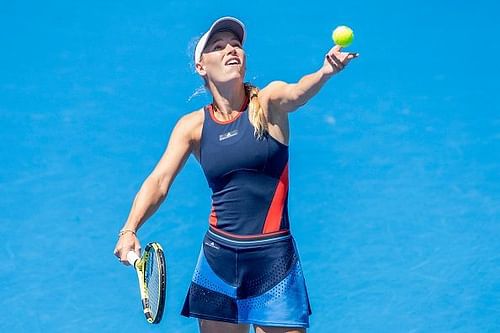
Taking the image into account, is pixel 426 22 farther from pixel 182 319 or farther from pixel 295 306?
pixel 295 306

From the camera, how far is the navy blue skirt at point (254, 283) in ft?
17.7

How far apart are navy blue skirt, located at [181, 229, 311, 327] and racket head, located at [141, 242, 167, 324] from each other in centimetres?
36

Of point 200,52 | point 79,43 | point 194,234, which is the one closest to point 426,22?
point 79,43

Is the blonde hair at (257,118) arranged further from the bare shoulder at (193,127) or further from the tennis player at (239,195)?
the bare shoulder at (193,127)

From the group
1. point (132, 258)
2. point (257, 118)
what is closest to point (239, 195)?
point (257, 118)

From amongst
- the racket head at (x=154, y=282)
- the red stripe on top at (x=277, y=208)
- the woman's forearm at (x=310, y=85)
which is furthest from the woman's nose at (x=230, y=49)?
the racket head at (x=154, y=282)

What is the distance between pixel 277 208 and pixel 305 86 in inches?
24.6

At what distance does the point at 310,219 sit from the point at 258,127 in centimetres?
347

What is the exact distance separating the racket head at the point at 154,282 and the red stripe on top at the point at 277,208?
0.51 meters

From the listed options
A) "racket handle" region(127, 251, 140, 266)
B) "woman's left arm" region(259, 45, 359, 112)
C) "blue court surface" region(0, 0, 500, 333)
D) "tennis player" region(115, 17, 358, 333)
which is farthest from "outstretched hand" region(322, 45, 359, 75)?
"blue court surface" region(0, 0, 500, 333)

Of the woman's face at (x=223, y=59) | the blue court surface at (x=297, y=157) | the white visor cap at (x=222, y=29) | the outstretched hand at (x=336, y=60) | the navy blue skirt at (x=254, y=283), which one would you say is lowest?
the navy blue skirt at (x=254, y=283)

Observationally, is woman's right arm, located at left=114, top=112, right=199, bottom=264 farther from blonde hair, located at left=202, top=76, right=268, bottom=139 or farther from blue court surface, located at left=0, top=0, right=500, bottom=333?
blue court surface, located at left=0, top=0, right=500, bottom=333

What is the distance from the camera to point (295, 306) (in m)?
5.41

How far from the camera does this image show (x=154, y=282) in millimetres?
5215
